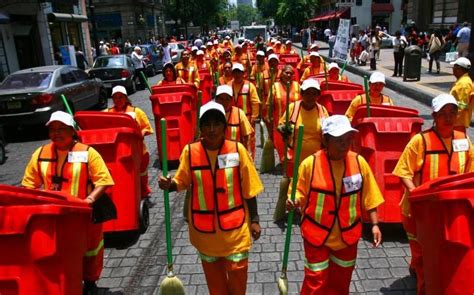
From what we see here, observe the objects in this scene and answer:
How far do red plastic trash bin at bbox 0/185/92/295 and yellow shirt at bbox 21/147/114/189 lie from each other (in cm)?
85

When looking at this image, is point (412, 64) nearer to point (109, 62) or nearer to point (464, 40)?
point (464, 40)

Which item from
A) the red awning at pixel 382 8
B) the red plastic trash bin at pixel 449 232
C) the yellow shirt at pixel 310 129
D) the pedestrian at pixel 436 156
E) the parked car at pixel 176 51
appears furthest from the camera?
the red awning at pixel 382 8

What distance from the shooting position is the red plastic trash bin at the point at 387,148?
5.25 m

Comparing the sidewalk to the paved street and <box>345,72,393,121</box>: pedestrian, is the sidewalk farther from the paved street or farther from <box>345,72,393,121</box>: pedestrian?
the paved street

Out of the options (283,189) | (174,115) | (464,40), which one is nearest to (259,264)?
(283,189)

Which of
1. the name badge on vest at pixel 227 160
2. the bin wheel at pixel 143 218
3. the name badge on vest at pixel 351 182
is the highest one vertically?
the name badge on vest at pixel 227 160

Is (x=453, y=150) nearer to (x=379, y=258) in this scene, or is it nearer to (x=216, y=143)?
(x=379, y=258)

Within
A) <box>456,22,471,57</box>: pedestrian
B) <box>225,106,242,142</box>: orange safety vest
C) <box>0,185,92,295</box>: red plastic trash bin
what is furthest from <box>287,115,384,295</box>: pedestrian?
<box>456,22,471,57</box>: pedestrian

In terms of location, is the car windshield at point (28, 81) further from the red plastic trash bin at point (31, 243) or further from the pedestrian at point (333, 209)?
the pedestrian at point (333, 209)

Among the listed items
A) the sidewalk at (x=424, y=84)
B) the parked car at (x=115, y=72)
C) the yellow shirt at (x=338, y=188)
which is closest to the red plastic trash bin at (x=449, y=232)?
the yellow shirt at (x=338, y=188)

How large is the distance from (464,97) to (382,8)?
152ft

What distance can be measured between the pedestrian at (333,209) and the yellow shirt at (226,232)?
0.34m

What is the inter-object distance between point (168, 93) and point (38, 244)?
5660mm

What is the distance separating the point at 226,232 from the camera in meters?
3.37
